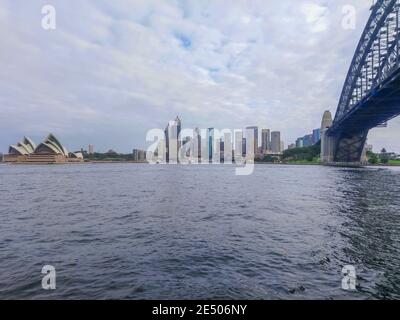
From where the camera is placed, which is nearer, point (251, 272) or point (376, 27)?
point (251, 272)

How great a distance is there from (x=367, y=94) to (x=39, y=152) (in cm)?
16443

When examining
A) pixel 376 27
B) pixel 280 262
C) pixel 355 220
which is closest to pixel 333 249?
pixel 280 262

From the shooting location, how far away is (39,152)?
160 meters

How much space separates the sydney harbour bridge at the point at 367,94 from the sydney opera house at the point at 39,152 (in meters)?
144

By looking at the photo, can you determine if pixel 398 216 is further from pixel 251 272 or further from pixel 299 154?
pixel 299 154

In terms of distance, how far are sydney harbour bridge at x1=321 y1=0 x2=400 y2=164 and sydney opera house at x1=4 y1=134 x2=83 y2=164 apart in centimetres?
14393

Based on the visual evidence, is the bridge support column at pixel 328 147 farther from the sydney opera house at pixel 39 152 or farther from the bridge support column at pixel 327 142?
the sydney opera house at pixel 39 152

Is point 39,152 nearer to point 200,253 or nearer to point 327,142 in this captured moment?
point 327,142

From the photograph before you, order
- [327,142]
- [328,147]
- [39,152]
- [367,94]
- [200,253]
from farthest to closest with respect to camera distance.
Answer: [39,152]
[327,142]
[328,147]
[367,94]
[200,253]

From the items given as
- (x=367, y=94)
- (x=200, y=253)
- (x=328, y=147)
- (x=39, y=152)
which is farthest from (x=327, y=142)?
(x=39, y=152)

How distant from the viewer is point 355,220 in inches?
671

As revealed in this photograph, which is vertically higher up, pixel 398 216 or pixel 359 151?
pixel 359 151
